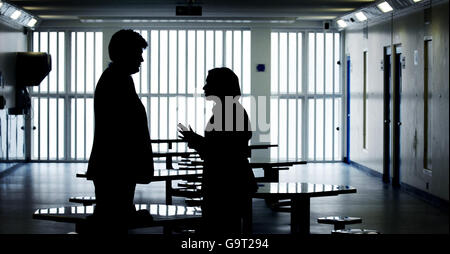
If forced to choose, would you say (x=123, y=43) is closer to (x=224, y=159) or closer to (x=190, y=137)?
(x=190, y=137)

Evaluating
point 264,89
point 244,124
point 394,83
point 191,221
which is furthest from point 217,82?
point 264,89

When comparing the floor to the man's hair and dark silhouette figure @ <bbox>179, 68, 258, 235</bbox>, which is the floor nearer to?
dark silhouette figure @ <bbox>179, 68, 258, 235</bbox>

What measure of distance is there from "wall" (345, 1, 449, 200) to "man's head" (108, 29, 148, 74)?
6868 mm

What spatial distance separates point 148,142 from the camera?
13.8 feet

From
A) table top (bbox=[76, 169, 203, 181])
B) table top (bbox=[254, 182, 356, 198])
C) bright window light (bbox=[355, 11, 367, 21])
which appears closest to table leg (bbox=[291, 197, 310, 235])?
table top (bbox=[254, 182, 356, 198])

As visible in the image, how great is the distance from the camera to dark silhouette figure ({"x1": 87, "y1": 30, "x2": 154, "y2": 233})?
418cm

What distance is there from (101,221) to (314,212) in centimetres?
612

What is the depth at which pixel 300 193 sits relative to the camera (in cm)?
658

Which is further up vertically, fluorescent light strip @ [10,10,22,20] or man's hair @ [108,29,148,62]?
fluorescent light strip @ [10,10,22,20]

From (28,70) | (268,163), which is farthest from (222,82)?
(28,70)

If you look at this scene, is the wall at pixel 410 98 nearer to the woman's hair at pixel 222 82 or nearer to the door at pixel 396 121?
the door at pixel 396 121

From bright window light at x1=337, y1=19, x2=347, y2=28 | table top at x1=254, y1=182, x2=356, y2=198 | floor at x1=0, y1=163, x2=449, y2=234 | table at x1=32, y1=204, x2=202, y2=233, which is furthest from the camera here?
bright window light at x1=337, y1=19, x2=347, y2=28

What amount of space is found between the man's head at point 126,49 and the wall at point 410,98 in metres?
6.87

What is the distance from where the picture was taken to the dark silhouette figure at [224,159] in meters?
4.55
